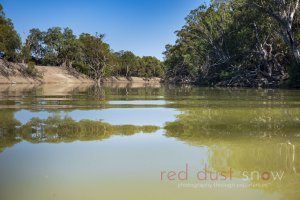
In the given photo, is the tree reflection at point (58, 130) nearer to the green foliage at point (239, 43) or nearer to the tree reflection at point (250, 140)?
the tree reflection at point (250, 140)

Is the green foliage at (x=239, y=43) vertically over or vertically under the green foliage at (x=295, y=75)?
over

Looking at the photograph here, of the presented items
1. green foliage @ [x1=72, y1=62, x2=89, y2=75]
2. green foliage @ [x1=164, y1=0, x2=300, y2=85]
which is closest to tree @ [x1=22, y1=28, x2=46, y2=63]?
green foliage @ [x1=72, y1=62, x2=89, y2=75]

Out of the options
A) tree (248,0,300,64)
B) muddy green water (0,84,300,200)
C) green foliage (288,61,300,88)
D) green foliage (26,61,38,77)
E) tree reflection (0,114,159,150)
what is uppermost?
tree (248,0,300,64)

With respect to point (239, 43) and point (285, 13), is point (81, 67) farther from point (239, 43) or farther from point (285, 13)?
point (285, 13)

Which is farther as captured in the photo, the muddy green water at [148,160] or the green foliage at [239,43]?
the green foliage at [239,43]

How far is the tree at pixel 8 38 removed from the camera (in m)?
57.4

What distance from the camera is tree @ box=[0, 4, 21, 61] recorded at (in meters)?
57.4

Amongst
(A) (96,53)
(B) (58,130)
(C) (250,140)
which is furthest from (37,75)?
(C) (250,140)

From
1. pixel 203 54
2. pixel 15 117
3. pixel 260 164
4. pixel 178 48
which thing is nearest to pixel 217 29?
pixel 203 54

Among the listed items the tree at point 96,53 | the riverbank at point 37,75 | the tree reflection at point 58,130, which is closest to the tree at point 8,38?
the riverbank at point 37,75

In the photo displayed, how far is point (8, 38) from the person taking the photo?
194 ft

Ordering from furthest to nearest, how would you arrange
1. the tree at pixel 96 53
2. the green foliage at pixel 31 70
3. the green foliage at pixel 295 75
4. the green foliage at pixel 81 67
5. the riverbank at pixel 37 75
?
the green foliage at pixel 81 67 < the tree at pixel 96 53 < the green foliage at pixel 31 70 < the riverbank at pixel 37 75 < the green foliage at pixel 295 75

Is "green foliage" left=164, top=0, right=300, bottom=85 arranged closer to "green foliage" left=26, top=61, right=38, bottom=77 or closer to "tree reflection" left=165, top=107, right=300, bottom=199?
"tree reflection" left=165, top=107, right=300, bottom=199

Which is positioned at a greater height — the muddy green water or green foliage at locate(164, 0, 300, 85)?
green foliage at locate(164, 0, 300, 85)
